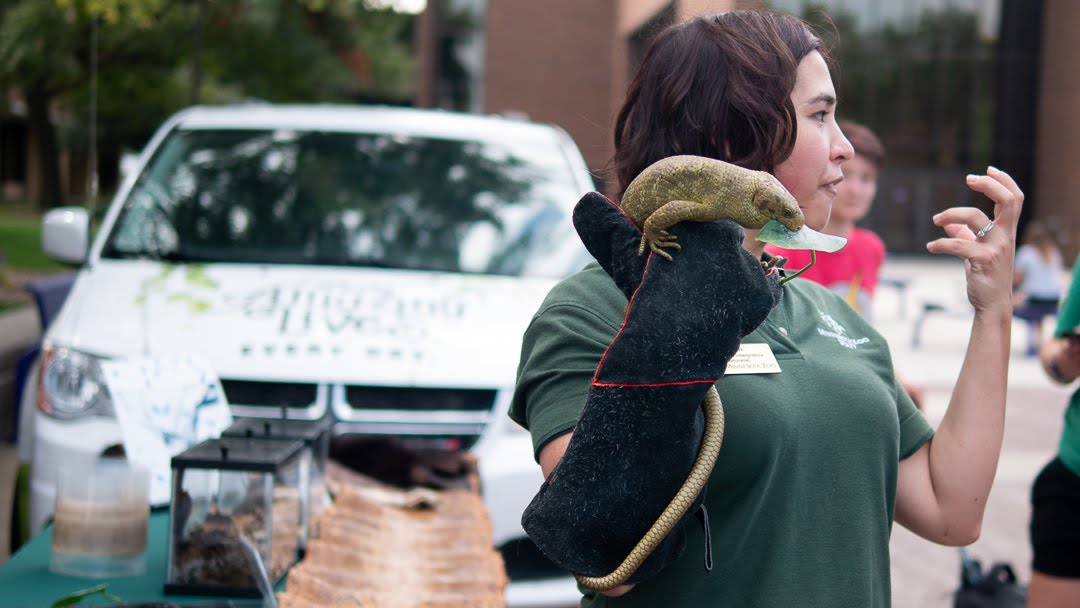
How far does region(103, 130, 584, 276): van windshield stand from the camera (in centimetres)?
446

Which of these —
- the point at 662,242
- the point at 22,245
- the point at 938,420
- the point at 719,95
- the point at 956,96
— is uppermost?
the point at 719,95

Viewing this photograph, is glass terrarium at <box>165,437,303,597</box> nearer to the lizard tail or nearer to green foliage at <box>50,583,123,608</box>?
green foliage at <box>50,583,123,608</box>

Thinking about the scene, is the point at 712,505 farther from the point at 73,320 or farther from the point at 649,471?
the point at 73,320

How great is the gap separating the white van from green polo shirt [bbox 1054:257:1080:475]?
1563 mm

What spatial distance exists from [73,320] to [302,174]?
124 centimetres

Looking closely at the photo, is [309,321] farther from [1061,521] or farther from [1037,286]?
[1037,286]

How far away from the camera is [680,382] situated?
1398mm

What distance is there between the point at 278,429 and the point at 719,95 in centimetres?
152

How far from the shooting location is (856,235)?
538 cm

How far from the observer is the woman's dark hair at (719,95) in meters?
1.68

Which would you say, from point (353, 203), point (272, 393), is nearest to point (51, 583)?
point (272, 393)

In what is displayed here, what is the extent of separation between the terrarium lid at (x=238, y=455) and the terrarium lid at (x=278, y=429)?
9cm

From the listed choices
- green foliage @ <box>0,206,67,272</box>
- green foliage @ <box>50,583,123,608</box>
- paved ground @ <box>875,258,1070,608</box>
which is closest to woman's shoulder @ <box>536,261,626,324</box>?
green foliage @ <box>50,583,123,608</box>

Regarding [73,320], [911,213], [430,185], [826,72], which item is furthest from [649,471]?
[911,213]
